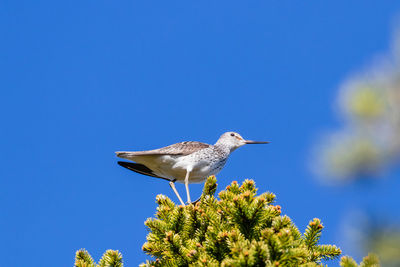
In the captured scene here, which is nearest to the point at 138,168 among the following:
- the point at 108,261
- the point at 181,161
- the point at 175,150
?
the point at 175,150

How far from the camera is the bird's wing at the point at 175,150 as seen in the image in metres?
9.27

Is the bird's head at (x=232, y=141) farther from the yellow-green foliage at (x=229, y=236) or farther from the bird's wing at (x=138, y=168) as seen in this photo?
the yellow-green foliage at (x=229, y=236)

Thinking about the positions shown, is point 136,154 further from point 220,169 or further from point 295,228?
point 295,228

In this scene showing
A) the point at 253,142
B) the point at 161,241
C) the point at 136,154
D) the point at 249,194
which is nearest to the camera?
the point at 249,194

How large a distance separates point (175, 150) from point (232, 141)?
5.65ft

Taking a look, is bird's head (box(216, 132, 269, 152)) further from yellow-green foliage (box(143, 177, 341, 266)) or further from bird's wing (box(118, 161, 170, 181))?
yellow-green foliage (box(143, 177, 341, 266))

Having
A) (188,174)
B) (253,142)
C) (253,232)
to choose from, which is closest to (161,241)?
(253,232)

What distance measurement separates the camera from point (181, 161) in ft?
30.7

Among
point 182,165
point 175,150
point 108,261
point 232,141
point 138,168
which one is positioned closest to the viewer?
point 108,261

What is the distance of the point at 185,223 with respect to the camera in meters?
5.27

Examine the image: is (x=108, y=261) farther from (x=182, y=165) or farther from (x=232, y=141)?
(x=232, y=141)

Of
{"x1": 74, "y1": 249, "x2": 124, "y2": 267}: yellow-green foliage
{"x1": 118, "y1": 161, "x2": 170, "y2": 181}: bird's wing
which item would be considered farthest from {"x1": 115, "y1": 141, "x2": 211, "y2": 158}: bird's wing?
{"x1": 74, "y1": 249, "x2": 124, "y2": 267}: yellow-green foliage

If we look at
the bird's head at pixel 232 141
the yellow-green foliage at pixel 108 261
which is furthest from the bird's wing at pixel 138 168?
the yellow-green foliage at pixel 108 261

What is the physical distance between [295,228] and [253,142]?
6.42m
